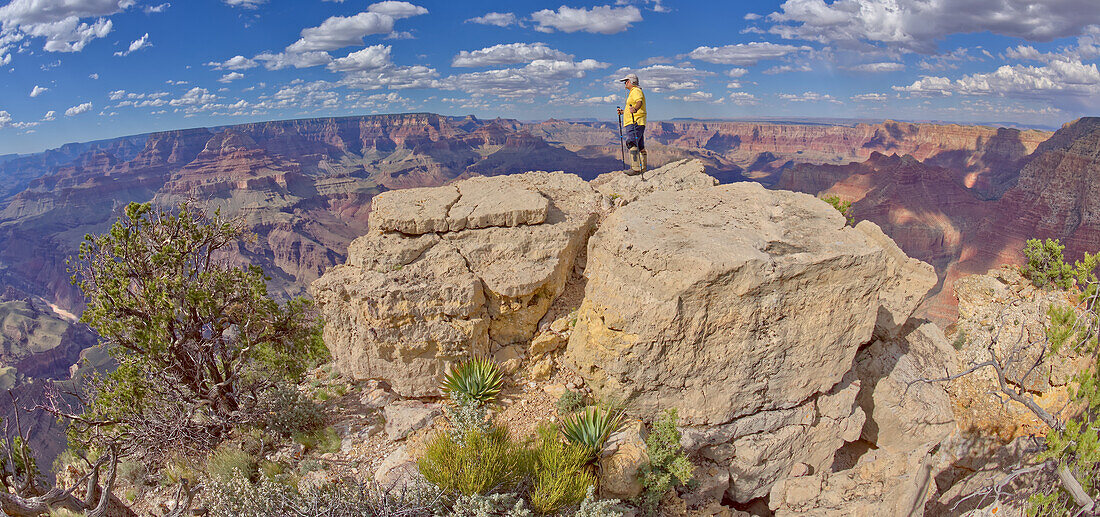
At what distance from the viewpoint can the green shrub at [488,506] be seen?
478 cm

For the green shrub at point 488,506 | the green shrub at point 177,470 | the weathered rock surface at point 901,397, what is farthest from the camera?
the weathered rock surface at point 901,397

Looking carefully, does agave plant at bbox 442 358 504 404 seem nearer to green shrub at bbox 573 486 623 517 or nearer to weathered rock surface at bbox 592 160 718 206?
green shrub at bbox 573 486 623 517

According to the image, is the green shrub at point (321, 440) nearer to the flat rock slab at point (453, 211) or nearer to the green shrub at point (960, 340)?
the flat rock slab at point (453, 211)

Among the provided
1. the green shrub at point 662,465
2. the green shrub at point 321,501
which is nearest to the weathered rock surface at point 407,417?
the green shrub at point 321,501

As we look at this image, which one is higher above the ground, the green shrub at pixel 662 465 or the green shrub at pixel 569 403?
the green shrub at pixel 569 403

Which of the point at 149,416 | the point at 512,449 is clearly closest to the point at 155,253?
the point at 149,416

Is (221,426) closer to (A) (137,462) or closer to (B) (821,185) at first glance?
(A) (137,462)

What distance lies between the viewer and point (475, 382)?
23.2ft

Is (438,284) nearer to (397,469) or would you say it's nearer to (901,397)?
(397,469)

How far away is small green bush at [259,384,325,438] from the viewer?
7409mm

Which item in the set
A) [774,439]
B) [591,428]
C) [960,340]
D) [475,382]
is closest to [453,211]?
[475,382]

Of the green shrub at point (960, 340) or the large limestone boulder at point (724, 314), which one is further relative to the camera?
the green shrub at point (960, 340)

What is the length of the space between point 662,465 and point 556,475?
5.90ft

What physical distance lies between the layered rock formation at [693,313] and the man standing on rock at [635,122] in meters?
3.07
